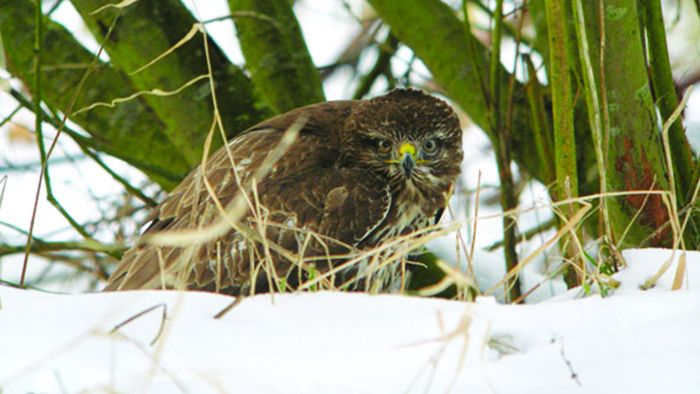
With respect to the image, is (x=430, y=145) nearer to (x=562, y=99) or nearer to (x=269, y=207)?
(x=269, y=207)

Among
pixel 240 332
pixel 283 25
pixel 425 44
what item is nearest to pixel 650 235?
pixel 240 332

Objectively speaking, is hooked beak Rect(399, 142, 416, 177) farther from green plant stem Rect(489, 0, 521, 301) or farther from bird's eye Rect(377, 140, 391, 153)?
green plant stem Rect(489, 0, 521, 301)

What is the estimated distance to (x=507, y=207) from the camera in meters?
5.35

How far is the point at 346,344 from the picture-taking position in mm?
2426

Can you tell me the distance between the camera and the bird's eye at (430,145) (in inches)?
202

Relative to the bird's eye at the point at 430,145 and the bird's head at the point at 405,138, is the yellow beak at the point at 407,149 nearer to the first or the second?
the bird's head at the point at 405,138

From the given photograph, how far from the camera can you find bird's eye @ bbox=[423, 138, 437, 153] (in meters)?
5.14

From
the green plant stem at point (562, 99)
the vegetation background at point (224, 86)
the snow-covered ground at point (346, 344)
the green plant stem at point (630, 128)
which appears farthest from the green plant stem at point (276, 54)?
the snow-covered ground at point (346, 344)

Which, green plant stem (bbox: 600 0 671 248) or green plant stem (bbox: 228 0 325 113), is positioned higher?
green plant stem (bbox: 228 0 325 113)

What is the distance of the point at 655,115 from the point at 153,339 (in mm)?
2216

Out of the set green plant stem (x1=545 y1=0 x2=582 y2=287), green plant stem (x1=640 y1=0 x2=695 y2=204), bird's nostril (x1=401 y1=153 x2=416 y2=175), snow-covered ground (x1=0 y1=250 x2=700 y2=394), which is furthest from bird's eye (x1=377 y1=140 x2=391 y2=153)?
snow-covered ground (x1=0 y1=250 x2=700 y2=394)

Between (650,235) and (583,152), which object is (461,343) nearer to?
(650,235)

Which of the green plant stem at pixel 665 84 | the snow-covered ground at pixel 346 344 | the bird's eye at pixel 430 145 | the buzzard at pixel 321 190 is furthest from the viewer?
the bird's eye at pixel 430 145

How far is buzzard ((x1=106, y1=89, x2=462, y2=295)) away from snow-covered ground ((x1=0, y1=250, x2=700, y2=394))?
1.41 metres
